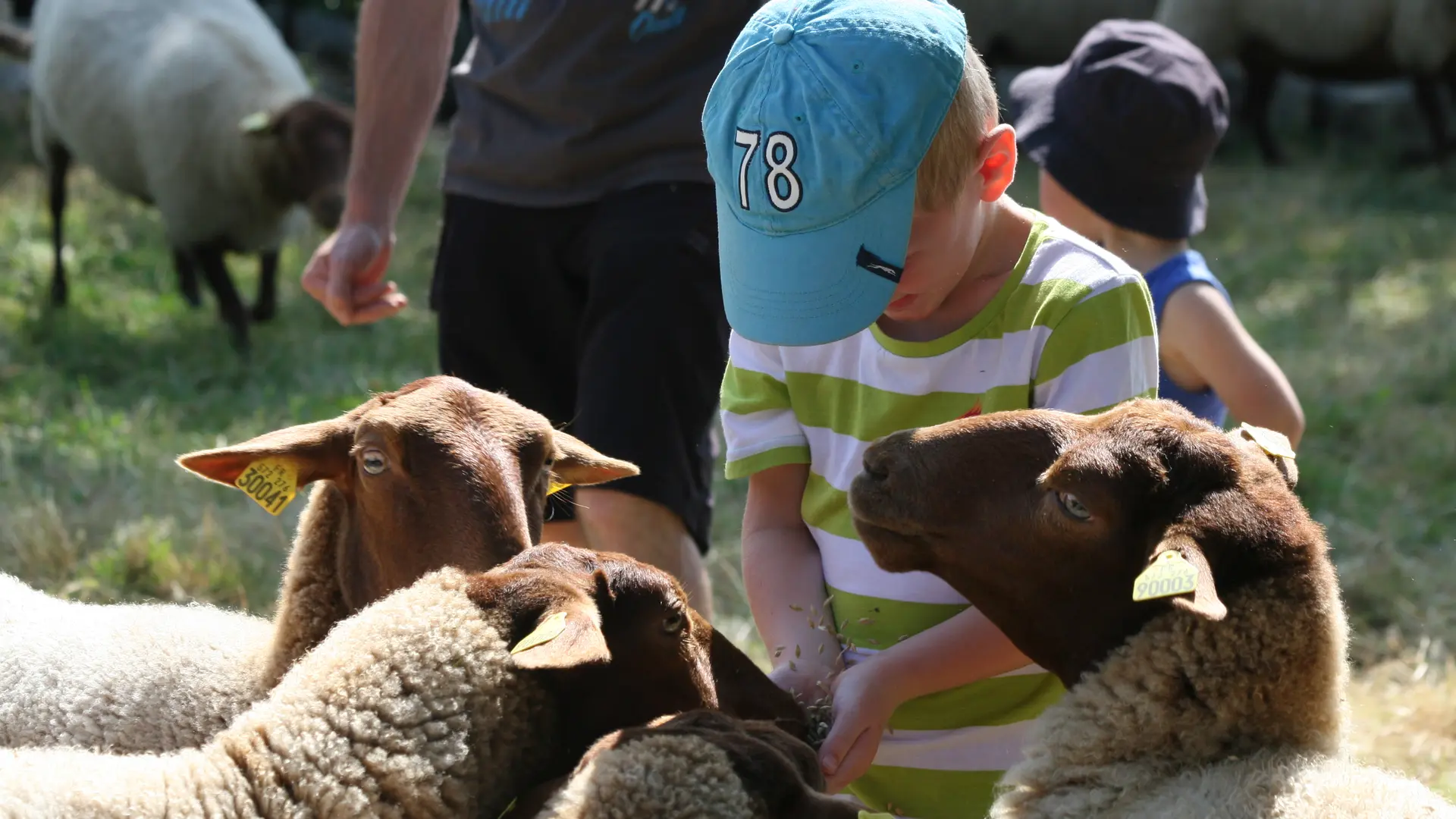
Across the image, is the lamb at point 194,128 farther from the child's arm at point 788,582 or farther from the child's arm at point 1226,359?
the child's arm at point 788,582

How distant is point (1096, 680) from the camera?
2.04 meters

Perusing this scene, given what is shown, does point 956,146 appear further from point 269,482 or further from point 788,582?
point 269,482

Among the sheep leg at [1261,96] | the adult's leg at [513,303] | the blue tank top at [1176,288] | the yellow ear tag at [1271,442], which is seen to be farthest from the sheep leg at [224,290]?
the sheep leg at [1261,96]

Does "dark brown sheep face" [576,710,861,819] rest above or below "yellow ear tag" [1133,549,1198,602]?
below

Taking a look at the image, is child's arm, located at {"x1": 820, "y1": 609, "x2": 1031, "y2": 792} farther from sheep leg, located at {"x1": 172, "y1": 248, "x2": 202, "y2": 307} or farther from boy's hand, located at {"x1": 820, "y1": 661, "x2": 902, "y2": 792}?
sheep leg, located at {"x1": 172, "y1": 248, "x2": 202, "y2": 307}

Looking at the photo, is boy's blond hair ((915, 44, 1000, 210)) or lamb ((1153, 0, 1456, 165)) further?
lamb ((1153, 0, 1456, 165))

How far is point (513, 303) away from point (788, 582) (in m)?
1.14

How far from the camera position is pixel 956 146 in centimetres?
217

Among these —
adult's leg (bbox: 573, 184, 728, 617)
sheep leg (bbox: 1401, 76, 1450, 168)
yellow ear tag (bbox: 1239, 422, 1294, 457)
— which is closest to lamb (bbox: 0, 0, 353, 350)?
adult's leg (bbox: 573, 184, 728, 617)

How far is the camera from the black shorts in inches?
121

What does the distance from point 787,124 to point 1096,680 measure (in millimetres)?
882

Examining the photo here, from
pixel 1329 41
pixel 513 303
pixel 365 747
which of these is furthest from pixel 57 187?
pixel 1329 41

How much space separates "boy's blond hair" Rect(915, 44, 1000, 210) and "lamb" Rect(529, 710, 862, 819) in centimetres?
83

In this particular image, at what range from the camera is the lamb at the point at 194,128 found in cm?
824
